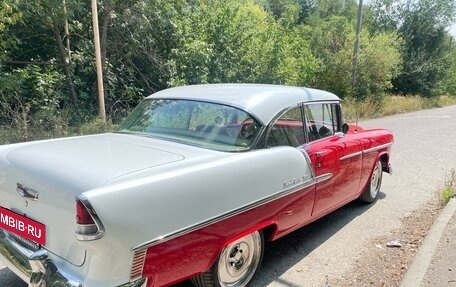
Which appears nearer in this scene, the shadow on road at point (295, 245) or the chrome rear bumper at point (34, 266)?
the chrome rear bumper at point (34, 266)

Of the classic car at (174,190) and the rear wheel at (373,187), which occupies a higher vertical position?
the classic car at (174,190)

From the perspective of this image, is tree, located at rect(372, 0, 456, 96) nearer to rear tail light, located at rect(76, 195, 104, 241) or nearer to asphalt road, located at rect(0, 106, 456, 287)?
asphalt road, located at rect(0, 106, 456, 287)

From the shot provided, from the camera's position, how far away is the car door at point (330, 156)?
151 inches

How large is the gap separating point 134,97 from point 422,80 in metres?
27.4

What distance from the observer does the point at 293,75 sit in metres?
14.9

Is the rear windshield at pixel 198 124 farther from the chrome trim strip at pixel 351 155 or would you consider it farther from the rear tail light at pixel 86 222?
the chrome trim strip at pixel 351 155

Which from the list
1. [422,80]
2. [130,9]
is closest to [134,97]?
[130,9]

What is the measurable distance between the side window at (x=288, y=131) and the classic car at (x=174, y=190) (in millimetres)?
11

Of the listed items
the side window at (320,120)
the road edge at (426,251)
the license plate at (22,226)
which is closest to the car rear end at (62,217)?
the license plate at (22,226)

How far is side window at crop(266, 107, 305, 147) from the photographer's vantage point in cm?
346

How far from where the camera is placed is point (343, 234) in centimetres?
446

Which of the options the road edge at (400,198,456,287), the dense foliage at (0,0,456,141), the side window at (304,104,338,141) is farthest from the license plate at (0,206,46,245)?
the dense foliage at (0,0,456,141)

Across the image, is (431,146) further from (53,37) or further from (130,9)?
(53,37)

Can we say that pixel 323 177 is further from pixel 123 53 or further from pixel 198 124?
pixel 123 53
